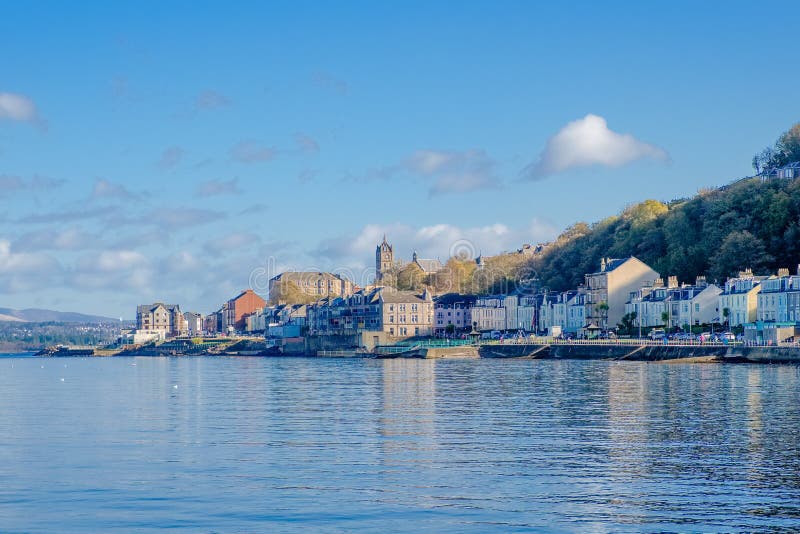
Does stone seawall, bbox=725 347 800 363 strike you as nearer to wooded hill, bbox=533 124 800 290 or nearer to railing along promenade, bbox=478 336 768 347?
railing along promenade, bbox=478 336 768 347

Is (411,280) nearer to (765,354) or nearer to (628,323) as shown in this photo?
(628,323)

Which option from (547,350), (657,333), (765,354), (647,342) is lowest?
(547,350)

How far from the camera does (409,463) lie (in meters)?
26.8

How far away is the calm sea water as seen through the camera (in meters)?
20.6

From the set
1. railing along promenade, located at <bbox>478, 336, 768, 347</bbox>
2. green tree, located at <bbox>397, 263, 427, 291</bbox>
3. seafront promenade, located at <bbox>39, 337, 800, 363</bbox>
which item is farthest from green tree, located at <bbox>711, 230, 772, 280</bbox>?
green tree, located at <bbox>397, 263, 427, 291</bbox>

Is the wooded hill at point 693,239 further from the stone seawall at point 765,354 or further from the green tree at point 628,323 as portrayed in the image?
the stone seawall at point 765,354

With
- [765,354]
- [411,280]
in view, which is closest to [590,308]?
[765,354]

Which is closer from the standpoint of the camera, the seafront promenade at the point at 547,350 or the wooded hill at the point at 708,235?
the seafront promenade at the point at 547,350

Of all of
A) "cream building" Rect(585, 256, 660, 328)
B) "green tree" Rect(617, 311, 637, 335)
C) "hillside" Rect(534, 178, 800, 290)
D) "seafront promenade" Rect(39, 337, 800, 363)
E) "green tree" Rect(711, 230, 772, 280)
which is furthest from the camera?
"cream building" Rect(585, 256, 660, 328)

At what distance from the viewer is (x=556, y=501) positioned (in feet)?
71.6

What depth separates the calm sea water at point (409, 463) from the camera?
20.6 metres

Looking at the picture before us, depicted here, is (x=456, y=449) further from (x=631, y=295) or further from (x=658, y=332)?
(x=631, y=295)

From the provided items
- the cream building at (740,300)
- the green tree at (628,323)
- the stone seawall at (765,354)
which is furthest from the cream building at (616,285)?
the stone seawall at (765,354)

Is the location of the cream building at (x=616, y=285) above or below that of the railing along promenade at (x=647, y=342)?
above
